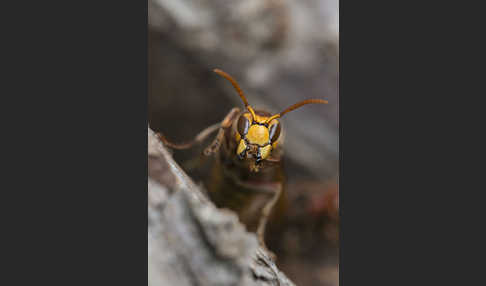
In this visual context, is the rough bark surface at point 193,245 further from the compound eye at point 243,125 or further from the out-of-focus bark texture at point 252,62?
the out-of-focus bark texture at point 252,62

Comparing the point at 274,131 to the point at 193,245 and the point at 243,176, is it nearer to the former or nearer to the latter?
the point at 243,176

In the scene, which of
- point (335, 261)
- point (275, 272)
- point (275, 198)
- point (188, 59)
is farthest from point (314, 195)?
point (275, 272)

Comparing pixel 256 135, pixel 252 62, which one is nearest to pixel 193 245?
pixel 256 135

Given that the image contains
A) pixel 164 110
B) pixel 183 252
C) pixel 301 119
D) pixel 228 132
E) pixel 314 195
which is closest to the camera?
pixel 183 252

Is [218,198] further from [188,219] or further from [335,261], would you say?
[188,219]

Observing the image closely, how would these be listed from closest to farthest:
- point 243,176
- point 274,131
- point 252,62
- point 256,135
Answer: point 256,135 < point 274,131 < point 243,176 < point 252,62

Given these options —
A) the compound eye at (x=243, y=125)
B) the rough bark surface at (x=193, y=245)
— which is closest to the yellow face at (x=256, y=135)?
the compound eye at (x=243, y=125)
